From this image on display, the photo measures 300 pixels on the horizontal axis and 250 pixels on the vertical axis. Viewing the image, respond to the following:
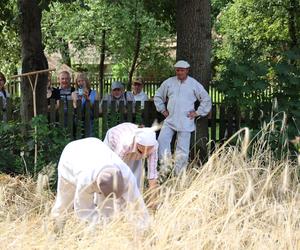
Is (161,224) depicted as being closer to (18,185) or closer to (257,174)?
(257,174)

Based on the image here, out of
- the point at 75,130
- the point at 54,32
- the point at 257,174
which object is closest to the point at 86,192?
the point at 257,174

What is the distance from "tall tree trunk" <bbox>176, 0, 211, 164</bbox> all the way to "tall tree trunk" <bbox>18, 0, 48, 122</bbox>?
5.70 feet

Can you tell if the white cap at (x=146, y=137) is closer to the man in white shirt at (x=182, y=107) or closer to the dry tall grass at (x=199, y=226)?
the dry tall grass at (x=199, y=226)

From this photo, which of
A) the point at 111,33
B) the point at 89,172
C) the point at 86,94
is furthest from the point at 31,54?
the point at 111,33

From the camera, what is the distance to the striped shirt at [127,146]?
12.6 ft

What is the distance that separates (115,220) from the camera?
3.14m

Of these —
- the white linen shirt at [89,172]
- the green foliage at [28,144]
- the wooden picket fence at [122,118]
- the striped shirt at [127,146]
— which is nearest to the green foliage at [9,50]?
the wooden picket fence at [122,118]

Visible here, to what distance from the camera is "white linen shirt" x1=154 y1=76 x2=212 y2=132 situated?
22.0ft

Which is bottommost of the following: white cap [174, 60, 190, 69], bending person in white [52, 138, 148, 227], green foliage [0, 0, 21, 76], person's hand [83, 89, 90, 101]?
bending person in white [52, 138, 148, 227]

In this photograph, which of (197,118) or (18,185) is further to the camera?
(197,118)

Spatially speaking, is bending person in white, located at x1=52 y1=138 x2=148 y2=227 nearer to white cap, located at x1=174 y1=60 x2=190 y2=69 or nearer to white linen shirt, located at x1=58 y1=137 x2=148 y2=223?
white linen shirt, located at x1=58 y1=137 x2=148 y2=223

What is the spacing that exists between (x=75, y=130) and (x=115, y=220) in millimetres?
4045

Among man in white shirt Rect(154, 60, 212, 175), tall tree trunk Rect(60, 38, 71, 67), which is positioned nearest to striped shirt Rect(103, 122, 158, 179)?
man in white shirt Rect(154, 60, 212, 175)

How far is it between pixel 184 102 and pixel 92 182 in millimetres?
3671
